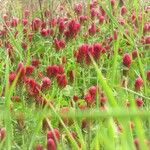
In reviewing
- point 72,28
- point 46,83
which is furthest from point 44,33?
point 46,83

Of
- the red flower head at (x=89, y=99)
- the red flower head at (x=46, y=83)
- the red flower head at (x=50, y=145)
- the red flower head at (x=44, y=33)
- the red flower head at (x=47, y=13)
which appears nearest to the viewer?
the red flower head at (x=50, y=145)

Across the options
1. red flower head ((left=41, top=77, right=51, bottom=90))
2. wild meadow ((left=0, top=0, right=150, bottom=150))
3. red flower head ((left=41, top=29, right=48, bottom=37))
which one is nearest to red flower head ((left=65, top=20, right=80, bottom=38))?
wild meadow ((left=0, top=0, right=150, bottom=150))

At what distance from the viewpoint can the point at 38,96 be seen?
156cm

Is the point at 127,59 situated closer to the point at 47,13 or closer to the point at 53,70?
the point at 53,70

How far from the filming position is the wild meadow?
799mm

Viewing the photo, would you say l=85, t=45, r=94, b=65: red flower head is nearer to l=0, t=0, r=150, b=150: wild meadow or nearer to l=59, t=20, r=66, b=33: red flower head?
l=0, t=0, r=150, b=150: wild meadow

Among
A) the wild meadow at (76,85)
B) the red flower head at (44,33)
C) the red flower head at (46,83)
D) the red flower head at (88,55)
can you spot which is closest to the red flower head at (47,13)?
the wild meadow at (76,85)

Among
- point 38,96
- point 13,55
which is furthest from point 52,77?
point 13,55

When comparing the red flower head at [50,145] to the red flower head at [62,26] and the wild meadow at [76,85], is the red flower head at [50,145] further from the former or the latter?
the red flower head at [62,26]

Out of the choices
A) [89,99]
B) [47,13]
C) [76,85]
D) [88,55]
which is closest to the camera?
[89,99]

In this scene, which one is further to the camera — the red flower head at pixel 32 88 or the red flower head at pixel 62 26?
the red flower head at pixel 62 26

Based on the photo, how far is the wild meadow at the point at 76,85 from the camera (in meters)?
0.80

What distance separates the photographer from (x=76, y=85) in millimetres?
2371

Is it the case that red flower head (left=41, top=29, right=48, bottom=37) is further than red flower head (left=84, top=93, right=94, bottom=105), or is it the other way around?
red flower head (left=41, top=29, right=48, bottom=37)
